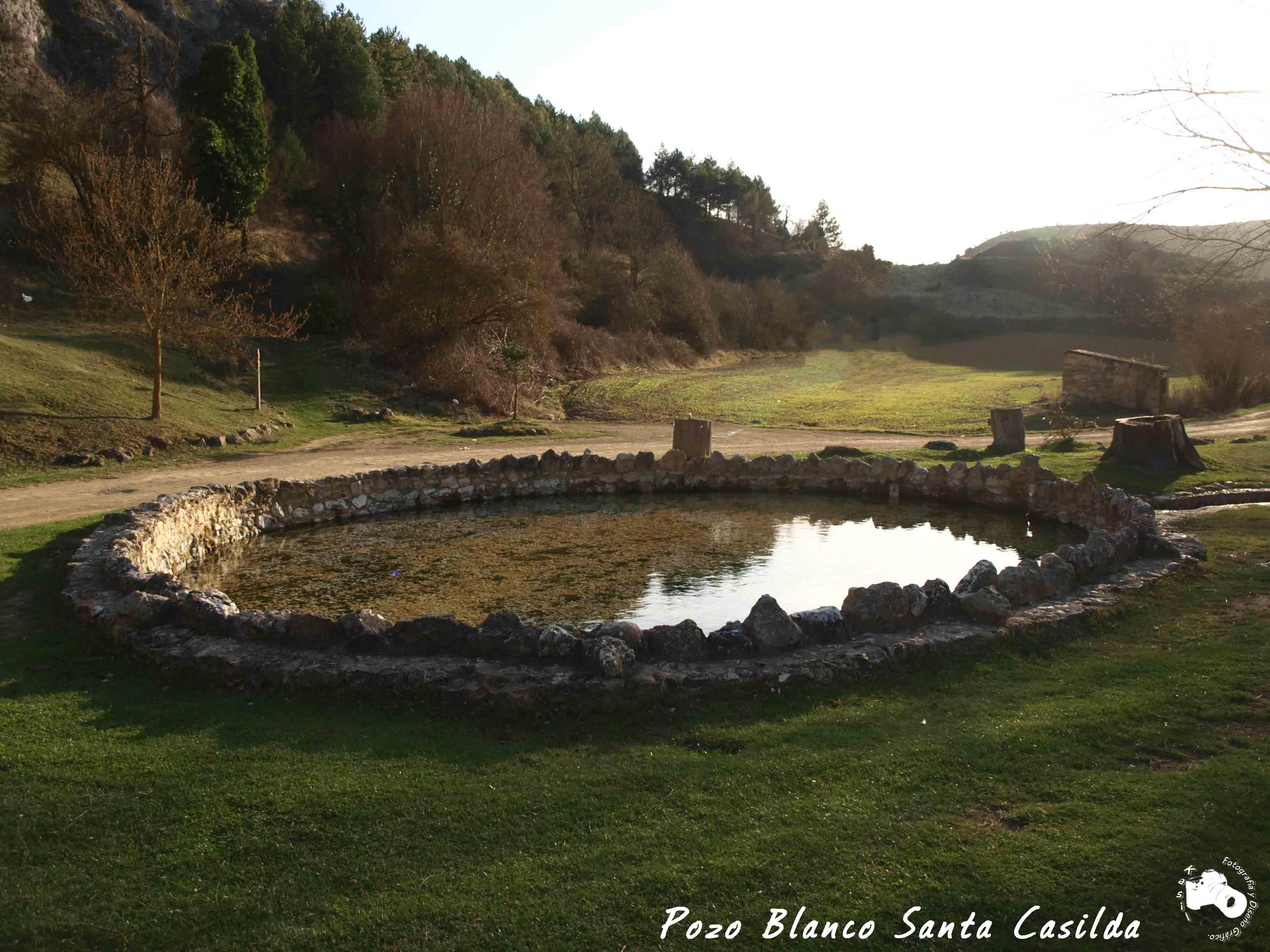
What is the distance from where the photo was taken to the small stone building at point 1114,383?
76.6 feet

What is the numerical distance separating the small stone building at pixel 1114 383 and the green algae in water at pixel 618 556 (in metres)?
12.4

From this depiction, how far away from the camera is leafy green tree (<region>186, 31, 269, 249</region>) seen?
29.8m

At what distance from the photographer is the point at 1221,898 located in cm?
378

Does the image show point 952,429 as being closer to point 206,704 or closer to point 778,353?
point 206,704

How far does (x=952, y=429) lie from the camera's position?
23.6 metres

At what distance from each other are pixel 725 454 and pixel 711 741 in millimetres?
13889

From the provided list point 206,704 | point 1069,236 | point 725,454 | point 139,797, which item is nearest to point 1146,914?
point 139,797

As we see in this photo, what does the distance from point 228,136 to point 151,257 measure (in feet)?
45.3

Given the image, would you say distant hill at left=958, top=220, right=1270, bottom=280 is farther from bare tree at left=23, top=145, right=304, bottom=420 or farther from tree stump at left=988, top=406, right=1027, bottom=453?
bare tree at left=23, top=145, right=304, bottom=420

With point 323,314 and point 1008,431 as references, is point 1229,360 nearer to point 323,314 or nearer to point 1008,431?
point 1008,431

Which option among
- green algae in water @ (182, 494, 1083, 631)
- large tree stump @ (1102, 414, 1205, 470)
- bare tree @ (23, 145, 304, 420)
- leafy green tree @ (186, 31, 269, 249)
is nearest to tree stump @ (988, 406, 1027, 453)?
large tree stump @ (1102, 414, 1205, 470)

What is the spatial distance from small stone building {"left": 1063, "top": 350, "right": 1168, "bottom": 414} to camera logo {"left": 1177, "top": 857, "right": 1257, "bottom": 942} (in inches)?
866

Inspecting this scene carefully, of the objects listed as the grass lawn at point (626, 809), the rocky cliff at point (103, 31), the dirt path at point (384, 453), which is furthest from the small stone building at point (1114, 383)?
the rocky cliff at point (103, 31)

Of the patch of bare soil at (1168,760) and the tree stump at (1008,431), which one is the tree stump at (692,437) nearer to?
the tree stump at (1008,431)
